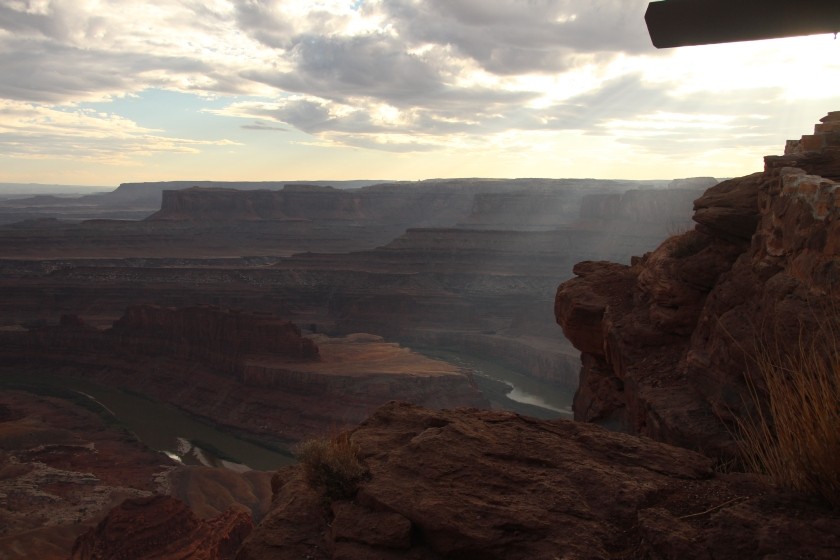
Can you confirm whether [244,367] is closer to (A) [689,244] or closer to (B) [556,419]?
(B) [556,419]

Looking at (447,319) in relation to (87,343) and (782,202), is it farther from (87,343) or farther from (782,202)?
(782,202)

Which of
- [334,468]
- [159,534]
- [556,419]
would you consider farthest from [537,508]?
[159,534]

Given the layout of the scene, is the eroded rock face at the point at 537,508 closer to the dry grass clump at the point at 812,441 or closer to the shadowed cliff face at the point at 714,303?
the dry grass clump at the point at 812,441

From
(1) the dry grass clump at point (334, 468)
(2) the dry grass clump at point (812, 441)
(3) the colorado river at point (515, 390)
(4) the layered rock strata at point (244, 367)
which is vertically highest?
(2) the dry grass clump at point (812, 441)

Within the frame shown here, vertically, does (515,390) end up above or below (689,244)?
below

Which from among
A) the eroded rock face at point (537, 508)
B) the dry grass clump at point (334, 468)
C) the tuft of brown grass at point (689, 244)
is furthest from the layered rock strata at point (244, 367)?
the eroded rock face at point (537, 508)

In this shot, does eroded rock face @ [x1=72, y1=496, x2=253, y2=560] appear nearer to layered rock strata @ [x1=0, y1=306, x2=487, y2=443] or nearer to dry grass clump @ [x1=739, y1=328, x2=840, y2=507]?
layered rock strata @ [x1=0, y1=306, x2=487, y2=443]
